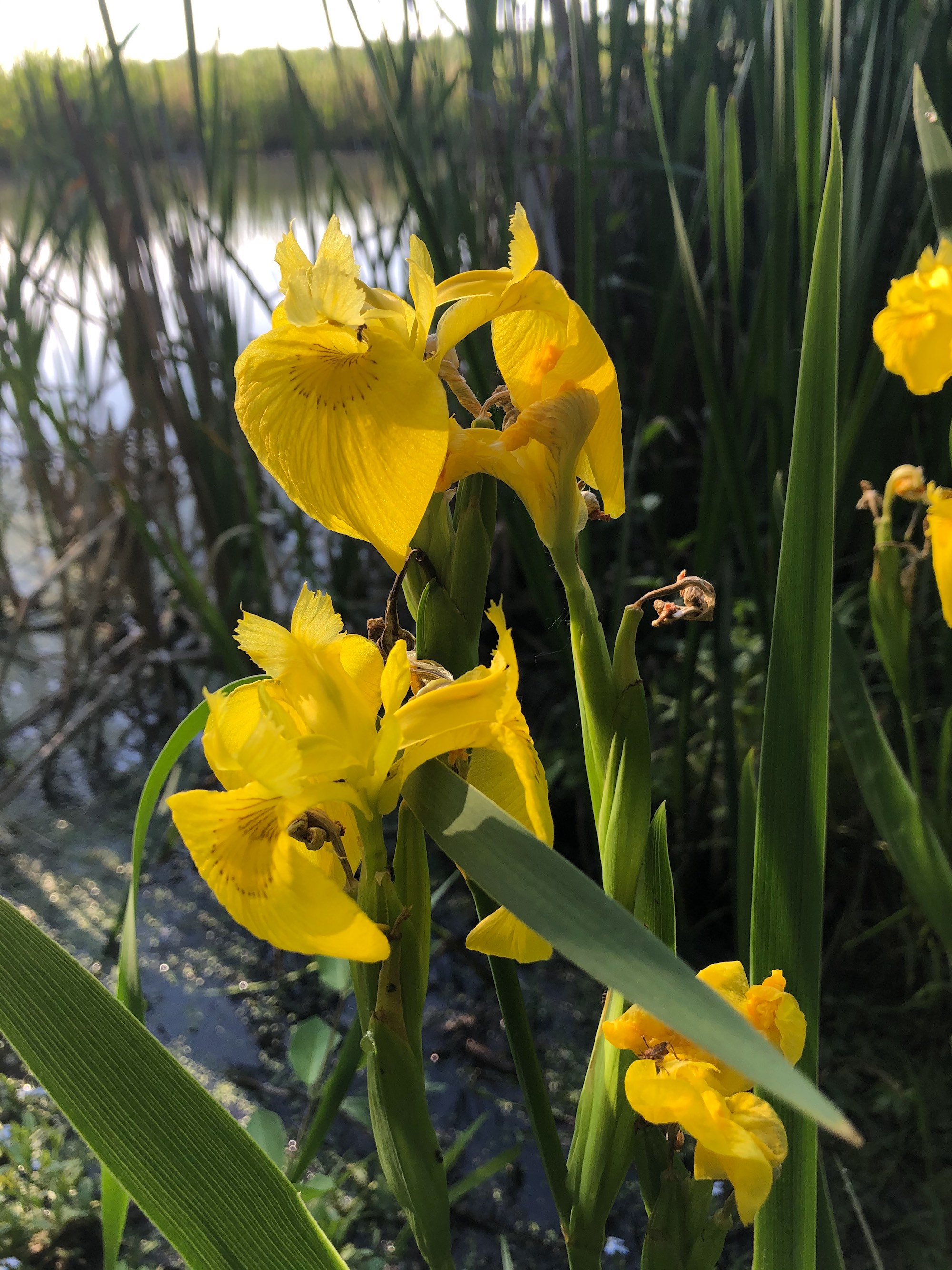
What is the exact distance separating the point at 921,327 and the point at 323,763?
40cm

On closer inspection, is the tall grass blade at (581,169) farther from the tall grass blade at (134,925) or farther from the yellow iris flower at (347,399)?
the tall grass blade at (134,925)

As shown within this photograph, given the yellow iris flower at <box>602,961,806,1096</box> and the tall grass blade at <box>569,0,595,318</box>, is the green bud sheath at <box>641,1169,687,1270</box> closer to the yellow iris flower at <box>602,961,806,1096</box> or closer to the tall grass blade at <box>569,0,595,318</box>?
the yellow iris flower at <box>602,961,806,1096</box>

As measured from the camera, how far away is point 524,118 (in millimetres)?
1094

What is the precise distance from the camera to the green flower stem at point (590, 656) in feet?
1.01

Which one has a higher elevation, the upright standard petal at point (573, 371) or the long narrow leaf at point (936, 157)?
the long narrow leaf at point (936, 157)

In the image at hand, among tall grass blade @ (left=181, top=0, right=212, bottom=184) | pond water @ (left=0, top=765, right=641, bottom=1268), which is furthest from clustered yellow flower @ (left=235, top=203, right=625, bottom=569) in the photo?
pond water @ (left=0, top=765, right=641, bottom=1268)

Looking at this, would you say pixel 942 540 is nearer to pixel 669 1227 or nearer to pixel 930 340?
pixel 930 340

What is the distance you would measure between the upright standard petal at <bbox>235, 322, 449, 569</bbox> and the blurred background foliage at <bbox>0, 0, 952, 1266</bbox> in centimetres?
21

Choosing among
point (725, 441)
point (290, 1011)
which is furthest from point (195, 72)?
point (290, 1011)

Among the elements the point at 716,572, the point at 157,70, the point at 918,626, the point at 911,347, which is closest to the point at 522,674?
the point at 716,572

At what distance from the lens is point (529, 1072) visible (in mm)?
327

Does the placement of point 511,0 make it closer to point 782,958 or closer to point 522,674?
point 522,674

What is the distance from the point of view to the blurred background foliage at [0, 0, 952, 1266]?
2.18 ft

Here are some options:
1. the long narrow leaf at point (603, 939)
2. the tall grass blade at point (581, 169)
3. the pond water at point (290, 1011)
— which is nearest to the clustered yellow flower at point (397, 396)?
the long narrow leaf at point (603, 939)
